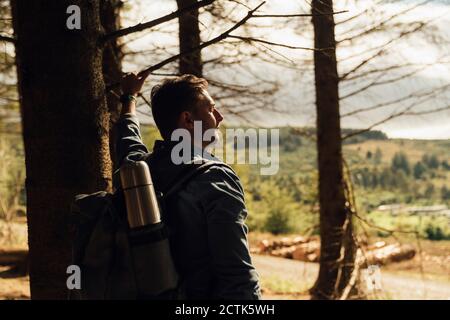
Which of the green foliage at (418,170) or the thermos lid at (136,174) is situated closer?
the thermos lid at (136,174)

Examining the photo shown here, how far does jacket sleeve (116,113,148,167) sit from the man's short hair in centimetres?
22

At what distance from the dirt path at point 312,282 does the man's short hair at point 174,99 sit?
23.4ft

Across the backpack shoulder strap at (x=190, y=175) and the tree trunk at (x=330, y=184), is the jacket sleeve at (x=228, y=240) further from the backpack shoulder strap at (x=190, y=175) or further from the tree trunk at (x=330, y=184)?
the tree trunk at (x=330, y=184)

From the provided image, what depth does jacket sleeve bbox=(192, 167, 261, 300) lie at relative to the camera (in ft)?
6.14

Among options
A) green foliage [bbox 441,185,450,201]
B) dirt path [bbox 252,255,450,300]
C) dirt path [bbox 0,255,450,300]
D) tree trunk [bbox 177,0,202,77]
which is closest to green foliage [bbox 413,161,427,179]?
green foliage [bbox 441,185,450,201]

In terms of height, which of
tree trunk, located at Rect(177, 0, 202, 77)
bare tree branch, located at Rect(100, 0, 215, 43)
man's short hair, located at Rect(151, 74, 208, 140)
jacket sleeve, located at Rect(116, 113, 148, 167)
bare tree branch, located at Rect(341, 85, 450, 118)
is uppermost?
tree trunk, located at Rect(177, 0, 202, 77)

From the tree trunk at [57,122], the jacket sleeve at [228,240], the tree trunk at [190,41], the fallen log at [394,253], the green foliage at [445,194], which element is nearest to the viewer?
the jacket sleeve at [228,240]

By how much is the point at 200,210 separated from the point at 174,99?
425 millimetres

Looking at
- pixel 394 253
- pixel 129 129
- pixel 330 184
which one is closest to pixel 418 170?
pixel 394 253

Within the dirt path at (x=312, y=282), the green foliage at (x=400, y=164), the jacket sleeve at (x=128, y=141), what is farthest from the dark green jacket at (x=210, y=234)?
the green foliage at (x=400, y=164)

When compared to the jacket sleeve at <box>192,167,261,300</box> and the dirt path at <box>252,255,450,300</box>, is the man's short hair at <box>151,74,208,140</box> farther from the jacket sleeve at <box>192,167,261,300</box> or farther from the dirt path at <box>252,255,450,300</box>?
the dirt path at <box>252,255,450,300</box>

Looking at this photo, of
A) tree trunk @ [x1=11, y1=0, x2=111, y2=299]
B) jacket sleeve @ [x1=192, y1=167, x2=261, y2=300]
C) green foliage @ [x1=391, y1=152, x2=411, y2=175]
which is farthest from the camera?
green foliage @ [x1=391, y1=152, x2=411, y2=175]

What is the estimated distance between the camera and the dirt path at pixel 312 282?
34.3ft

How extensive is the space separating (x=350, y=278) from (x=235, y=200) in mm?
7352
